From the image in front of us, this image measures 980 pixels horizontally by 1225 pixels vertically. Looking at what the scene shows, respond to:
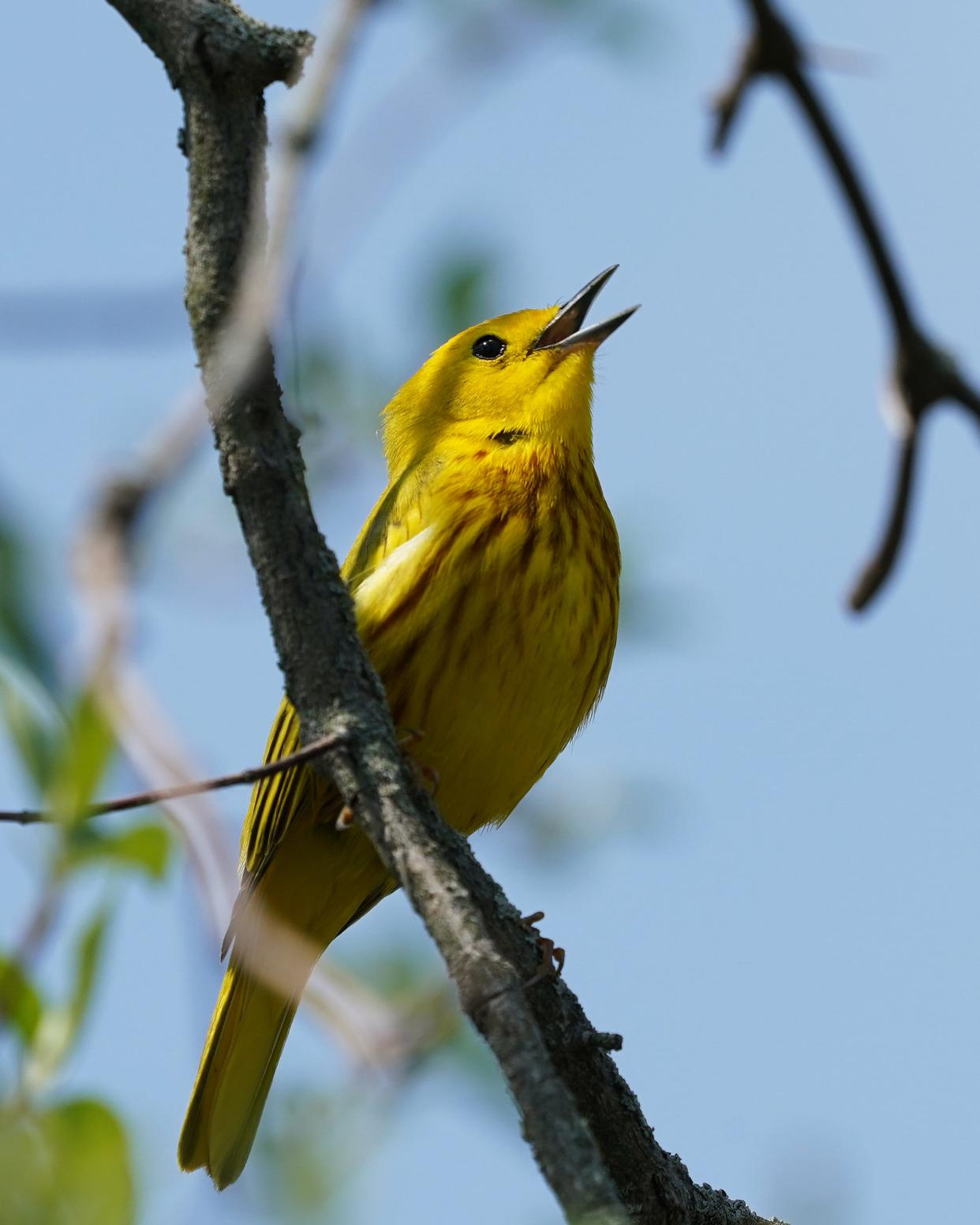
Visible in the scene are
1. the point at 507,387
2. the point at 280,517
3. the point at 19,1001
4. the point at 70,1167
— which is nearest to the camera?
the point at 70,1167

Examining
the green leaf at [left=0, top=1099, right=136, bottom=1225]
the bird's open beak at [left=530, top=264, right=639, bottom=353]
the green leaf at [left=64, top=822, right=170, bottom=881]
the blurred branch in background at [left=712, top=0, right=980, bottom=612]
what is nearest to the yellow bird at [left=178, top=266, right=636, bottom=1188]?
the bird's open beak at [left=530, top=264, right=639, bottom=353]

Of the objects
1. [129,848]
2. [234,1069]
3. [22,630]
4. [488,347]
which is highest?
[488,347]

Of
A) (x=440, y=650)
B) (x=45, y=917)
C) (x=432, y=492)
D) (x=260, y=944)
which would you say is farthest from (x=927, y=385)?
(x=260, y=944)

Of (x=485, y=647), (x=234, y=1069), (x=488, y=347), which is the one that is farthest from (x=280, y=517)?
(x=488, y=347)

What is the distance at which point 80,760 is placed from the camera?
7.28 ft

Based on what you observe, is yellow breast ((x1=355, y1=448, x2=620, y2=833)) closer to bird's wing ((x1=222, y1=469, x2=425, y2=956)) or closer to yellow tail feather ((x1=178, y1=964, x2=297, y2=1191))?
bird's wing ((x1=222, y1=469, x2=425, y2=956))

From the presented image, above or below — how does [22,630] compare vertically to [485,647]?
below

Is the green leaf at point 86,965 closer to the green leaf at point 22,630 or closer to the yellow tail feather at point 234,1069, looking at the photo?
the green leaf at point 22,630

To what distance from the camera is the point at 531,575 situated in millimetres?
4512

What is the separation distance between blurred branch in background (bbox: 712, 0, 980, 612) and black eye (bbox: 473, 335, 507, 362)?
4189 millimetres

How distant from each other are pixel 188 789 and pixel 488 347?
396cm

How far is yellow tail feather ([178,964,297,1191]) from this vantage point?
4617 mm

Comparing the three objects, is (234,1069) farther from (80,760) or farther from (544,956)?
(80,760)

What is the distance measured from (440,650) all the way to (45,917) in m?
2.30
